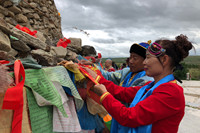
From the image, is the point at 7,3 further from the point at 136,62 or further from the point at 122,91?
the point at 122,91

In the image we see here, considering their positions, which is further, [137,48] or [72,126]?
[137,48]

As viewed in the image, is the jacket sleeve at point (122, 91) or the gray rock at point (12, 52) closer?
the gray rock at point (12, 52)

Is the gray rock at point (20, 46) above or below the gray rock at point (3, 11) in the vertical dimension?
below

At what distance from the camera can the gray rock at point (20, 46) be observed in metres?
1.94

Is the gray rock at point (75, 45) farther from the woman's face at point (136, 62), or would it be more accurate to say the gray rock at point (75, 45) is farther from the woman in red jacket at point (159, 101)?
the woman in red jacket at point (159, 101)

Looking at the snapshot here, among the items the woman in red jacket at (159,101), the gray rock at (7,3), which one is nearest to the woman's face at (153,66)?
the woman in red jacket at (159,101)

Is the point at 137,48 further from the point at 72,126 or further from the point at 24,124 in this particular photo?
the point at 24,124

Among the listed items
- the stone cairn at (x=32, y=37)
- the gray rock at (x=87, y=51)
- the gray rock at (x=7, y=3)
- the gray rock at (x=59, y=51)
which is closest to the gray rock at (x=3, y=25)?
the stone cairn at (x=32, y=37)

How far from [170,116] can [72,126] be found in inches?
34.8

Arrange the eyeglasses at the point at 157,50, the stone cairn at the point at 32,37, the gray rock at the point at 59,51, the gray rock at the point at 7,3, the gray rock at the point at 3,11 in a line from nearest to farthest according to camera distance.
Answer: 1. the eyeglasses at the point at 157,50
2. the stone cairn at the point at 32,37
3. the gray rock at the point at 3,11
4. the gray rock at the point at 59,51
5. the gray rock at the point at 7,3

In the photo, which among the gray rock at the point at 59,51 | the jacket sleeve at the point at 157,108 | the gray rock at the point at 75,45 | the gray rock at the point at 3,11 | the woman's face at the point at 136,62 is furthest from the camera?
the gray rock at the point at 75,45

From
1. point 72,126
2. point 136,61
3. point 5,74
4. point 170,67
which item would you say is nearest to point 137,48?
point 136,61

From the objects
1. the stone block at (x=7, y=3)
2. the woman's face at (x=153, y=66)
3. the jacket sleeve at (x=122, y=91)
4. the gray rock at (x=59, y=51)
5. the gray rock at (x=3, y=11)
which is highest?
the stone block at (x=7, y=3)

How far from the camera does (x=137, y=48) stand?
7.72 ft
